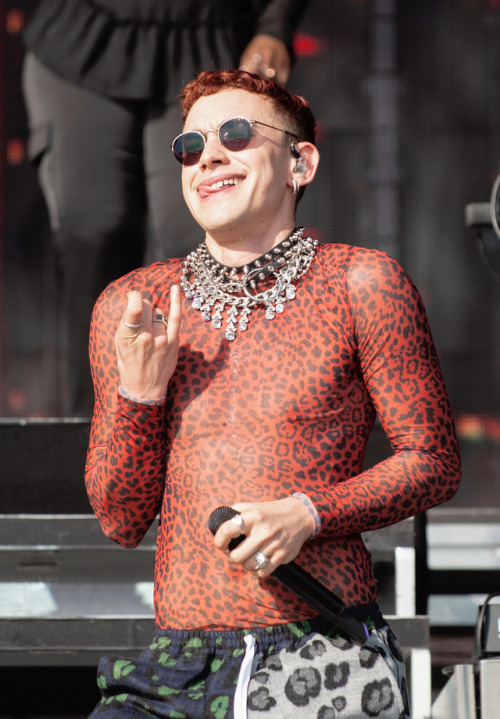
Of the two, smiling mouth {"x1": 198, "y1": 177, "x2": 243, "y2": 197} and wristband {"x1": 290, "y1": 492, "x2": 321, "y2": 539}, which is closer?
wristband {"x1": 290, "y1": 492, "x2": 321, "y2": 539}

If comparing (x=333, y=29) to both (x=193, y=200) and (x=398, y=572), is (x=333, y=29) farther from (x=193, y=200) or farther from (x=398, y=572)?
(x=193, y=200)

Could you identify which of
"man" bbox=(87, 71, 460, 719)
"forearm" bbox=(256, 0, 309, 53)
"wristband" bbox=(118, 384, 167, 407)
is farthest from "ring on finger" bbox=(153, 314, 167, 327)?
"forearm" bbox=(256, 0, 309, 53)

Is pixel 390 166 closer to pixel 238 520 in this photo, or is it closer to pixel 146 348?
pixel 146 348

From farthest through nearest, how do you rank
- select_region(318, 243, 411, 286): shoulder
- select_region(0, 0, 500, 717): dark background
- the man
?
select_region(0, 0, 500, 717): dark background
select_region(318, 243, 411, 286): shoulder
the man

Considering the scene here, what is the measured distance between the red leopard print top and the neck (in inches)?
3.7

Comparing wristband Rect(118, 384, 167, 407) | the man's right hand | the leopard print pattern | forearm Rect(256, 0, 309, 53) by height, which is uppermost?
forearm Rect(256, 0, 309, 53)

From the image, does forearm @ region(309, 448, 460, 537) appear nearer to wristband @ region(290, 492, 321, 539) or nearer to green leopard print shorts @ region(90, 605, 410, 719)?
wristband @ region(290, 492, 321, 539)

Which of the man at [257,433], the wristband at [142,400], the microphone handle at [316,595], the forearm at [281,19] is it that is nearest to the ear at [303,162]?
the man at [257,433]

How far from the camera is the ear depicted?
1752mm

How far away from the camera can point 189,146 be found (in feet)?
5.57

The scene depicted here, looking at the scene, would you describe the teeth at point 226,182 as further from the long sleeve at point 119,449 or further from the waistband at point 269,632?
the waistband at point 269,632

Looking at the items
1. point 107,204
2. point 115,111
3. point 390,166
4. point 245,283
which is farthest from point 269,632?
point 390,166

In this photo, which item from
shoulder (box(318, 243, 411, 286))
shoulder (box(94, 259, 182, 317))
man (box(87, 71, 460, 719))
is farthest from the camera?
shoulder (box(94, 259, 182, 317))

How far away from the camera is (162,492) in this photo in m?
1.64
